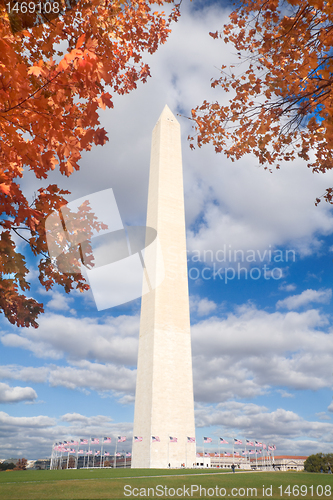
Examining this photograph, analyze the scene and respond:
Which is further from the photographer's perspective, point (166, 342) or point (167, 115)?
point (167, 115)

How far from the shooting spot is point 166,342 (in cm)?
2903

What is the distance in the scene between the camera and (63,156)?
3223 mm

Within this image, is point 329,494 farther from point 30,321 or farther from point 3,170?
point 3,170

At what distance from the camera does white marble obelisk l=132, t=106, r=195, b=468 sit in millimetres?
26656

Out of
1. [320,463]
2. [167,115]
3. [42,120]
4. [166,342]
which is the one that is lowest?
[320,463]

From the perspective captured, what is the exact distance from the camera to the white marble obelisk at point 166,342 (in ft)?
87.5

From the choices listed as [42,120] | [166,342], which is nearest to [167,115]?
[166,342]

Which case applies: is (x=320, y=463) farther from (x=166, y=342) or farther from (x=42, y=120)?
(x=42, y=120)

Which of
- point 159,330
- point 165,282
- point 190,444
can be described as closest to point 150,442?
point 190,444

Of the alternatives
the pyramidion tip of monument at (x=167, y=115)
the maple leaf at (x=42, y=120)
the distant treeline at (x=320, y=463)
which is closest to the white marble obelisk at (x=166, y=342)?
the pyramidion tip of monument at (x=167, y=115)

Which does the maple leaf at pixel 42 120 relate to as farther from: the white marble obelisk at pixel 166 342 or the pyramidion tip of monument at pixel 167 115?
the pyramidion tip of monument at pixel 167 115

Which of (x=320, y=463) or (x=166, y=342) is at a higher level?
(x=166, y=342)

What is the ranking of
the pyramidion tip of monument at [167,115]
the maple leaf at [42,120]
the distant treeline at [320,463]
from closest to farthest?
the maple leaf at [42,120] → the distant treeline at [320,463] → the pyramidion tip of monument at [167,115]

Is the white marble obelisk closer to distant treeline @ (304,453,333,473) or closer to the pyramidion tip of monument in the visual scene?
the pyramidion tip of monument
